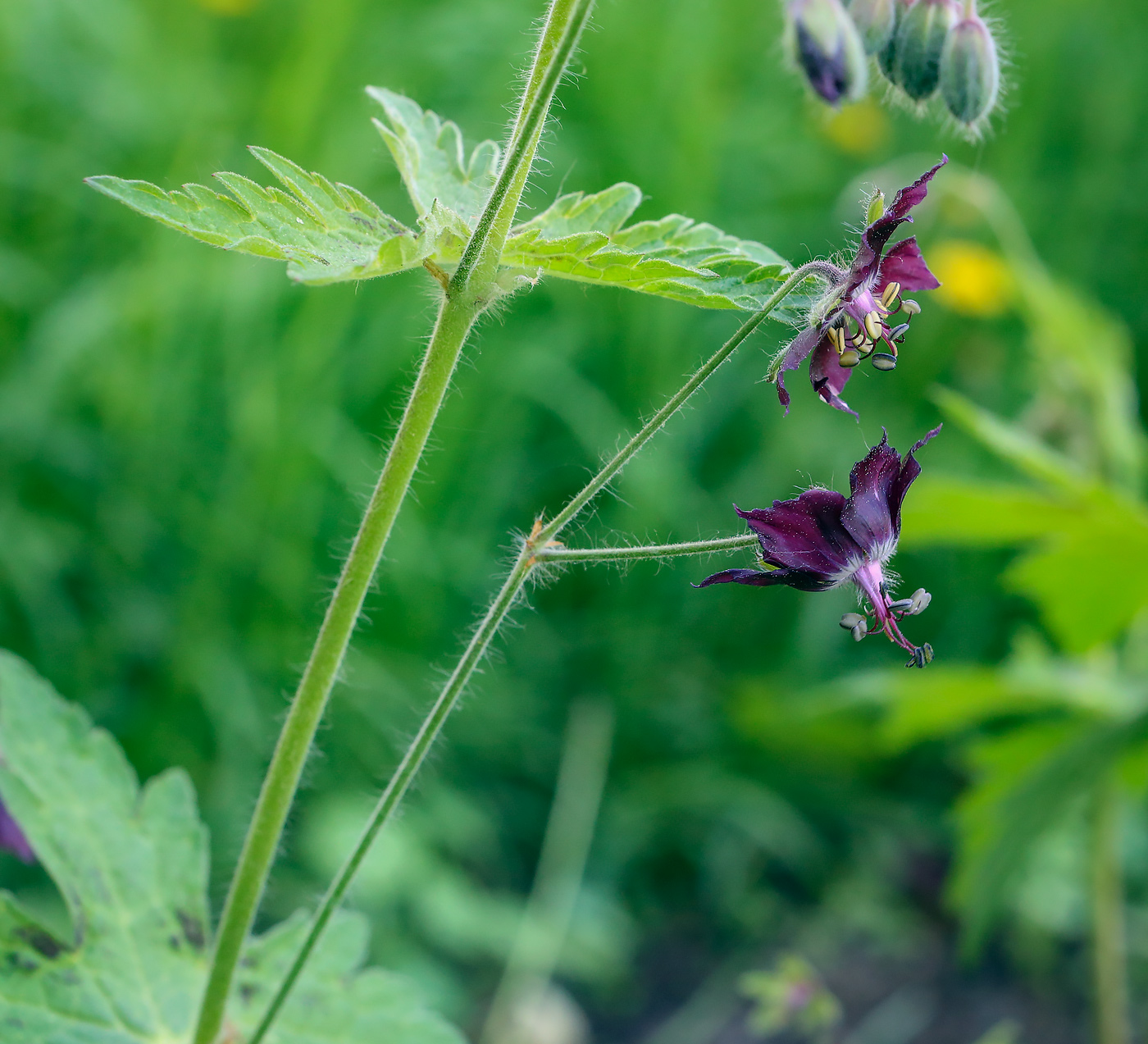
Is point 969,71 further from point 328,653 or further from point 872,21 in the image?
point 328,653

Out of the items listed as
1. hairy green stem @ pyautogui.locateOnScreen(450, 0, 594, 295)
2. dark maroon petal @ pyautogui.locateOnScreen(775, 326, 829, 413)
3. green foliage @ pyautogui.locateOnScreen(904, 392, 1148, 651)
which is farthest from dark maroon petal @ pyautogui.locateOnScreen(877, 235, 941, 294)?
green foliage @ pyautogui.locateOnScreen(904, 392, 1148, 651)

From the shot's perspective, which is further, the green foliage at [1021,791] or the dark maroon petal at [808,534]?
the green foliage at [1021,791]

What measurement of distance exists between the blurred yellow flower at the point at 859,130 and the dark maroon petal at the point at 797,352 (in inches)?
164

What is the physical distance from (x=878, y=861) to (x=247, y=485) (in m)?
2.34

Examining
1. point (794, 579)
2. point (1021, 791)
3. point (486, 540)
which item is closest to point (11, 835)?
point (794, 579)

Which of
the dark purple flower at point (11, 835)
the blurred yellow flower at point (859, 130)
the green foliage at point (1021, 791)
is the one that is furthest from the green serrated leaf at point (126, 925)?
the blurred yellow flower at point (859, 130)

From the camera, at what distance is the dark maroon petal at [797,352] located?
1112 millimetres

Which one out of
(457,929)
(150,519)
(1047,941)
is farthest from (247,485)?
(1047,941)

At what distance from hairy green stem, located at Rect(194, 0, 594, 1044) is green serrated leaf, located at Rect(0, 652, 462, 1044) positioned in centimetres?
14

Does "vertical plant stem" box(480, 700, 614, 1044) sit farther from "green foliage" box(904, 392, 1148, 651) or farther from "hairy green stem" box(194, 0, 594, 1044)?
"hairy green stem" box(194, 0, 594, 1044)

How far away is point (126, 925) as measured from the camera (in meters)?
1.53

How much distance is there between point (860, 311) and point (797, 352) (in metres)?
0.09

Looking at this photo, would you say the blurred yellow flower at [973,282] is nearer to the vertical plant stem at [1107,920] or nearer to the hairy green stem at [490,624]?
the vertical plant stem at [1107,920]

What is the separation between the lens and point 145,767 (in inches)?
129
